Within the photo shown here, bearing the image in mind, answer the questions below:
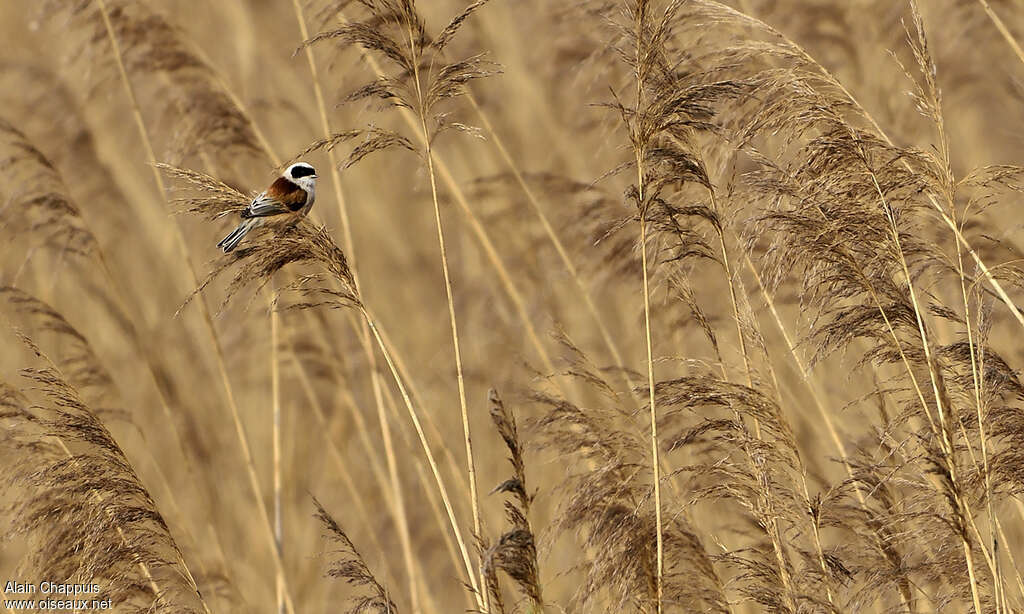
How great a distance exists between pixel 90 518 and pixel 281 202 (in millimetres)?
872

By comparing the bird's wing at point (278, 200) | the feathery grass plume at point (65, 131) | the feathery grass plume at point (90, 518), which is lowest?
the feathery grass plume at point (90, 518)

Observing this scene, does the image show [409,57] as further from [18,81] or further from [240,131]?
[18,81]

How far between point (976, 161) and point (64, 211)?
3979mm

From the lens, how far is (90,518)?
2.53 metres

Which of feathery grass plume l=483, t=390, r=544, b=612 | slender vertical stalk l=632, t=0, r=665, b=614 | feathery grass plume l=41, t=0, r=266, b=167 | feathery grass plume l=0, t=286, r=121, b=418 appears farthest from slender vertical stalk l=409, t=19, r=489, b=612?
feathery grass plume l=0, t=286, r=121, b=418

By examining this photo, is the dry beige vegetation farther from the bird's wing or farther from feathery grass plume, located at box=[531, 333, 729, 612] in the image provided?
the bird's wing

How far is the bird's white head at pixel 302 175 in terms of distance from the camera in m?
2.84

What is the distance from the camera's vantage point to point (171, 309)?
586cm

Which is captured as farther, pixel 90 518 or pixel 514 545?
pixel 90 518

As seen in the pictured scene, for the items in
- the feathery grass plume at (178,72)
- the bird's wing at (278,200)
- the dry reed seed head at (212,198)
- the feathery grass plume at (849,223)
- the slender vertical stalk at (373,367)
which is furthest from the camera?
the feathery grass plume at (178,72)

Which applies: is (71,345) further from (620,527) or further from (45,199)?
(620,527)

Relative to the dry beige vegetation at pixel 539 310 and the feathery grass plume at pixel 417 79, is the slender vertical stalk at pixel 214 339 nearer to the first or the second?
the dry beige vegetation at pixel 539 310

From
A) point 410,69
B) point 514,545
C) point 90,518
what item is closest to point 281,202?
point 410,69

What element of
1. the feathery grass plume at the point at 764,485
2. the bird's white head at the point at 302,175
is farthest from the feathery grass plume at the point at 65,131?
the feathery grass plume at the point at 764,485
